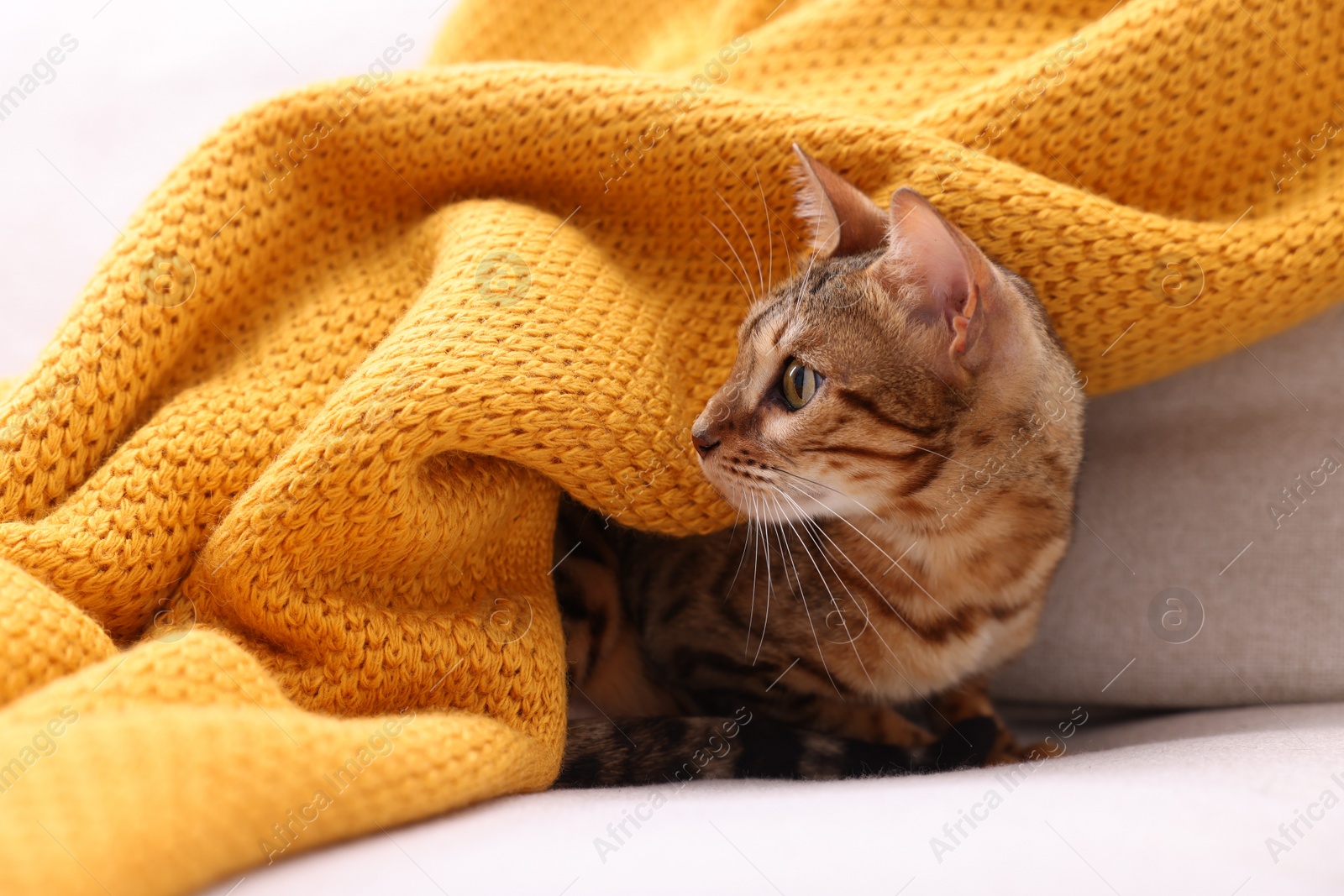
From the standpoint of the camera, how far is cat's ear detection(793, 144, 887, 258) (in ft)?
2.96

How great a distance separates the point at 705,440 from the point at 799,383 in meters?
0.11

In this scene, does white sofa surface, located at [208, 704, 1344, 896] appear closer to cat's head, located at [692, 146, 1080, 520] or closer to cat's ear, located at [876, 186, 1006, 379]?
cat's head, located at [692, 146, 1080, 520]

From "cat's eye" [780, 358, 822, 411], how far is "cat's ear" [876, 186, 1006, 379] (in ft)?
0.36

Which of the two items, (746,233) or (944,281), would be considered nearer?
(944,281)

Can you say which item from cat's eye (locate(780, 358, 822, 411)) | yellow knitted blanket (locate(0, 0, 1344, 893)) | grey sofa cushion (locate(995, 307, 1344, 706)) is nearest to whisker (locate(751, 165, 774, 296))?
yellow knitted blanket (locate(0, 0, 1344, 893))

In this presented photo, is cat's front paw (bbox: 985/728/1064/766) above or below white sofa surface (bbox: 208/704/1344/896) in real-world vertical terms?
below

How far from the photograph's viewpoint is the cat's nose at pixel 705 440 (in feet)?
2.89

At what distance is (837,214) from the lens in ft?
3.01

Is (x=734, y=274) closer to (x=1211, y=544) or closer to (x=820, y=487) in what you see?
(x=820, y=487)

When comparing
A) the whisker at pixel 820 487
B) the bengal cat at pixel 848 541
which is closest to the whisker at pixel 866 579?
the bengal cat at pixel 848 541

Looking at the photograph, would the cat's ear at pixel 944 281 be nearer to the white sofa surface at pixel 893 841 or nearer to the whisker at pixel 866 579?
the whisker at pixel 866 579

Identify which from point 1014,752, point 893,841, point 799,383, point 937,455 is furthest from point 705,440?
point 1014,752

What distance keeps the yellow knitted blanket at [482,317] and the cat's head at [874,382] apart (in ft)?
0.27

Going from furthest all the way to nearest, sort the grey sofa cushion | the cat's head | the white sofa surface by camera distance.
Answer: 1. the grey sofa cushion
2. the cat's head
3. the white sofa surface
